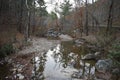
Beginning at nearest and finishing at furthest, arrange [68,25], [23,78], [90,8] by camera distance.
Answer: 1. [23,78]
2. [90,8]
3. [68,25]

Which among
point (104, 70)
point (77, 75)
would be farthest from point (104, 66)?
Answer: point (77, 75)

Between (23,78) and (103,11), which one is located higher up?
(103,11)

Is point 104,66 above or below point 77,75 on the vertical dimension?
above

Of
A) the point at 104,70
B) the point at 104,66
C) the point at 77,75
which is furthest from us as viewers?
the point at 104,66

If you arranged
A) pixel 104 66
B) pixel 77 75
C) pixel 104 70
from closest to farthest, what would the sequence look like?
Answer: pixel 77 75
pixel 104 70
pixel 104 66

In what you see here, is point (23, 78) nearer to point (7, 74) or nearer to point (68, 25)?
point (7, 74)

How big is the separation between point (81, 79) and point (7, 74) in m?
3.32

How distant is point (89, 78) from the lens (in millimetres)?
Answer: 8430

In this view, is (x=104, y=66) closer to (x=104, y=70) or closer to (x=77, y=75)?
(x=104, y=70)

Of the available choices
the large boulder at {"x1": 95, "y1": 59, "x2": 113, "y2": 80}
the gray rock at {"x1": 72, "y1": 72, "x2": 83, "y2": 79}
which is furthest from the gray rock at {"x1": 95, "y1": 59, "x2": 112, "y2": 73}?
the gray rock at {"x1": 72, "y1": 72, "x2": 83, "y2": 79}

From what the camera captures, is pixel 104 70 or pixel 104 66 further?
pixel 104 66

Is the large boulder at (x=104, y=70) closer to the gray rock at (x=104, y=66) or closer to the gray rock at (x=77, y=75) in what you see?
the gray rock at (x=104, y=66)

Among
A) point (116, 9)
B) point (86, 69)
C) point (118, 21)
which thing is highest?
point (116, 9)

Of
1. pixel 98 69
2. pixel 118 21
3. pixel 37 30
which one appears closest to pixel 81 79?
pixel 98 69
